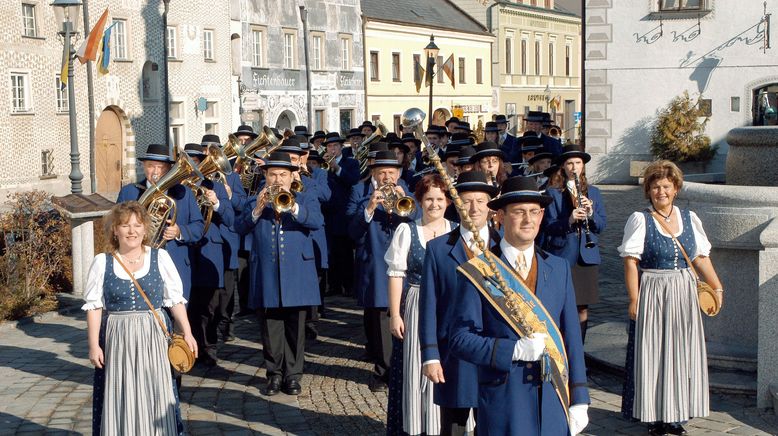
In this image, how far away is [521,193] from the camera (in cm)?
525

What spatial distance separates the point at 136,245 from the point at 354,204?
10.7ft

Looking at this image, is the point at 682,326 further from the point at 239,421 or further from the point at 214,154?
the point at 214,154

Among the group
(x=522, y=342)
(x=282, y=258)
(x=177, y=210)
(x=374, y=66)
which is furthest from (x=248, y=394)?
(x=374, y=66)

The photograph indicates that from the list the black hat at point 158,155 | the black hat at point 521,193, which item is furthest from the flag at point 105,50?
the black hat at point 521,193

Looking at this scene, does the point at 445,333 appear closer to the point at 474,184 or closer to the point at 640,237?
the point at 474,184

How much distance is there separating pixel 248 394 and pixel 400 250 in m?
2.49

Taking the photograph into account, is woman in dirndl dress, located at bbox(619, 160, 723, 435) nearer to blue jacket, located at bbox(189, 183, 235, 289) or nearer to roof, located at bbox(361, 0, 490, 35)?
blue jacket, located at bbox(189, 183, 235, 289)

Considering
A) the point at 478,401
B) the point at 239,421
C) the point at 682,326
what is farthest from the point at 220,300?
the point at 478,401

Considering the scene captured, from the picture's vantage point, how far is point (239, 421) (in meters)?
8.41

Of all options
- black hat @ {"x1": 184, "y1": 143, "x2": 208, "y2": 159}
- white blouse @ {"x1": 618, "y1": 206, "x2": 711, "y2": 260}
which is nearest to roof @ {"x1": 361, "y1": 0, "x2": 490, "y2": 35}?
black hat @ {"x1": 184, "y1": 143, "x2": 208, "y2": 159}

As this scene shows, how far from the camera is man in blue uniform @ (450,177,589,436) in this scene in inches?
204

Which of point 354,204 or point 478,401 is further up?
point 354,204

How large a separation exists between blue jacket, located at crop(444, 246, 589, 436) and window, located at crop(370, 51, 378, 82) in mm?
47043

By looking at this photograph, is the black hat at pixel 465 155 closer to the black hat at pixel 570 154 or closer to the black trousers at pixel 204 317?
the black hat at pixel 570 154
